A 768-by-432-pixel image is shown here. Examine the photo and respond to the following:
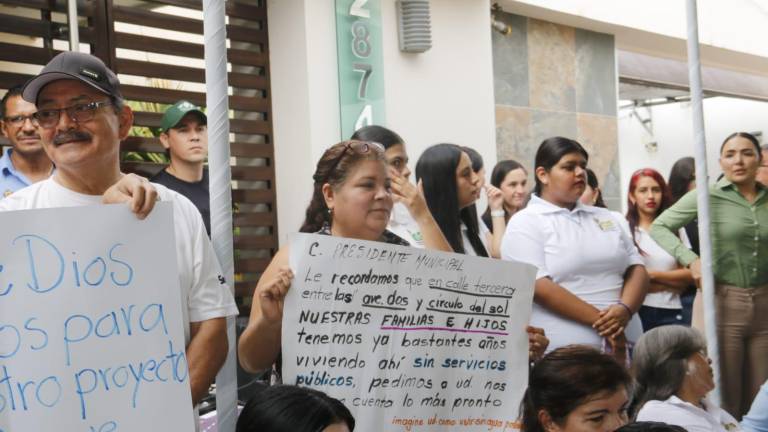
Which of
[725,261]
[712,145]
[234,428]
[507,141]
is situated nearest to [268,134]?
[507,141]

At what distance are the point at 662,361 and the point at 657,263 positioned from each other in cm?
243

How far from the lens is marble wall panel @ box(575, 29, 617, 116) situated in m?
9.87

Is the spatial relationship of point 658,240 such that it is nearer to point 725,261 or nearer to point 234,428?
point 725,261

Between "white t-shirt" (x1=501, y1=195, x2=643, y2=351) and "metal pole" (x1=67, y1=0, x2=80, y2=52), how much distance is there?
2.64 metres

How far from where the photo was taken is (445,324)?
3002mm

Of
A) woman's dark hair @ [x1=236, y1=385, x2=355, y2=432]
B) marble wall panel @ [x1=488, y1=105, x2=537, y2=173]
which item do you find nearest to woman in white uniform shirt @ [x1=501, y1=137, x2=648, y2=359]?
woman's dark hair @ [x1=236, y1=385, x2=355, y2=432]

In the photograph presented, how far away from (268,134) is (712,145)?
43.9 feet

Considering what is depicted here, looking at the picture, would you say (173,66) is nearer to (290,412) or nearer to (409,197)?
(409,197)

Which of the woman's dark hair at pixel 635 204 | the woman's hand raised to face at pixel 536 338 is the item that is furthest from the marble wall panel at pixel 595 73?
the woman's hand raised to face at pixel 536 338

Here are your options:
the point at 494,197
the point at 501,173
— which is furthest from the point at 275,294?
the point at 501,173

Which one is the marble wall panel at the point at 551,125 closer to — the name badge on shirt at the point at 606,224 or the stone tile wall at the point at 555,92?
the stone tile wall at the point at 555,92

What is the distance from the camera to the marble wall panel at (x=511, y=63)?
8.91m

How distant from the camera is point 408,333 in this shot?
2.89 meters

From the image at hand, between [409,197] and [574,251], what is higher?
[409,197]
